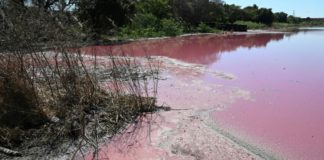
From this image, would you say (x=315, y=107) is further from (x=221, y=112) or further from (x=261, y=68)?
(x=261, y=68)

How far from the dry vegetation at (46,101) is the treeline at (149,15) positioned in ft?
10.3

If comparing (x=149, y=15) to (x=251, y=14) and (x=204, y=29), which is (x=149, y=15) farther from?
(x=251, y=14)

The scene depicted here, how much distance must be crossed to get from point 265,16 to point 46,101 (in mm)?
51680

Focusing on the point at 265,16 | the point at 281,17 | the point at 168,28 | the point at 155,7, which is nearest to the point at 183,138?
the point at 168,28

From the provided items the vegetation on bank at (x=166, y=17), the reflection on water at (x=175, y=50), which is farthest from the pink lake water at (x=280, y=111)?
the vegetation on bank at (x=166, y=17)

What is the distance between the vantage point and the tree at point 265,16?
5331cm

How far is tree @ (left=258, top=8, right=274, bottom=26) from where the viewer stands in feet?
175

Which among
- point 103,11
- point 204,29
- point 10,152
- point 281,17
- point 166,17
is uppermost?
point 103,11

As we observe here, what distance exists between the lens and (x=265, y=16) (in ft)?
175

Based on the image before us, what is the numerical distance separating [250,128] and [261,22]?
50.3 metres

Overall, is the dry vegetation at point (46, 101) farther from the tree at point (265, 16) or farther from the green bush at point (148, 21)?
the tree at point (265, 16)

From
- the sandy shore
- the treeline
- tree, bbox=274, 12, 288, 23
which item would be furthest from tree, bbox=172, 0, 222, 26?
tree, bbox=274, 12, 288, 23

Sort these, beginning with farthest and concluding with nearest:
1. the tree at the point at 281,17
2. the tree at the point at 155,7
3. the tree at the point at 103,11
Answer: the tree at the point at 281,17
the tree at the point at 155,7
the tree at the point at 103,11

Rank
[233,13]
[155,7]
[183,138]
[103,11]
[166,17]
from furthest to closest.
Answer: [233,13] < [166,17] < [155,7] < [103,11] < [183,138]
